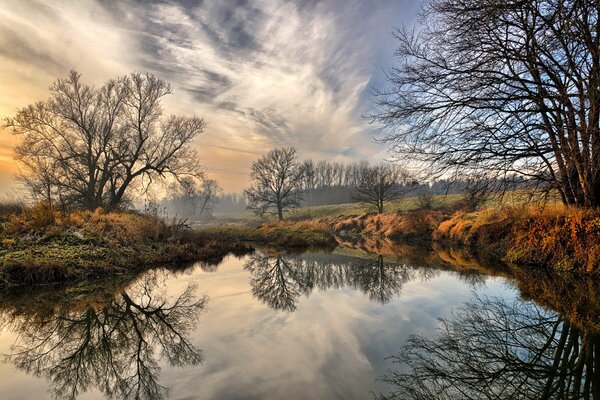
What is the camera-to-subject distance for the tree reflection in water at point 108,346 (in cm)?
364

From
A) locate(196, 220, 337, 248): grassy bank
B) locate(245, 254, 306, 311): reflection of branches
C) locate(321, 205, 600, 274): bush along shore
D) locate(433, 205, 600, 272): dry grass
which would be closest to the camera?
locate(245, 254, 306, 311): reflection of branches

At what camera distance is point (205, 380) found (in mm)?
3592

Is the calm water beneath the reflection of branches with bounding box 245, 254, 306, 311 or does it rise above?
above

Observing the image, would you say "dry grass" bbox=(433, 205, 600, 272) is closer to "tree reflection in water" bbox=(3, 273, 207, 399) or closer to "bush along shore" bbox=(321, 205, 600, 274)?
"bush along shore" bbox=(321, 205, 600, 274)

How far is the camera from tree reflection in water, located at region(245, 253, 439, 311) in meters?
7.79

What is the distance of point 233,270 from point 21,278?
6.11 meters

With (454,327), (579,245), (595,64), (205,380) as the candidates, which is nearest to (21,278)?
(205,380)

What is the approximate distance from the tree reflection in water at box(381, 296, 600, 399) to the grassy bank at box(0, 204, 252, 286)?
9488 mm

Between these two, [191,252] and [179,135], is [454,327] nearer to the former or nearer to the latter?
[191,252]

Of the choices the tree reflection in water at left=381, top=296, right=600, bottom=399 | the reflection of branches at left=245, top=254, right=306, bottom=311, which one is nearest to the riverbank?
the tree reflection in water at left=381, top=296, right=600, bottom=399

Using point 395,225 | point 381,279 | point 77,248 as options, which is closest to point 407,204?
point 395,225

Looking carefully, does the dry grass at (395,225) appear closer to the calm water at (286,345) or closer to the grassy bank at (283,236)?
the grassy bank at (283,236)

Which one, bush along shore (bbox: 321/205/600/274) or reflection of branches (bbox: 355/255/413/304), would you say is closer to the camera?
reflection of branches (bbox: 355/255/413/304)

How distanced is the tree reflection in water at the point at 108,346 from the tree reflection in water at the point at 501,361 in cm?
294
